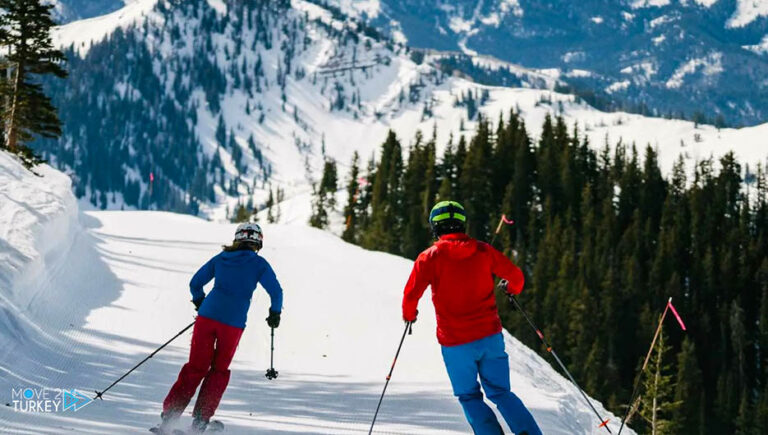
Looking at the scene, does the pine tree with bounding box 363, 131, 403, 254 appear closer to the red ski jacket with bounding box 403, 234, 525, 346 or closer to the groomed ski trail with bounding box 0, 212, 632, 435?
the groomed ski trail with bounding box 0, 212, 632, 435

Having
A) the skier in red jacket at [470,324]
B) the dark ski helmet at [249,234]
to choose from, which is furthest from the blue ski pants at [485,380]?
the dark ski helmet at [249,234]

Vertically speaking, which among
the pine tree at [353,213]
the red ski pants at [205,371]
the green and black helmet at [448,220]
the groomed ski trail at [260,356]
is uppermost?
the green and black helmet at [448,220]

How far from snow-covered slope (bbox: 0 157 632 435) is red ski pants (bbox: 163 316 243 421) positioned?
63 centimetres

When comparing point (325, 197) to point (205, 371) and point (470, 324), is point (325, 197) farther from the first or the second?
point (470, 324)

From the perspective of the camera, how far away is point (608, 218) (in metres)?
95.2

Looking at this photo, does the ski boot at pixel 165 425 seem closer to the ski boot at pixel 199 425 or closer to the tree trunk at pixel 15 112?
the ski boot at pixel 199 425

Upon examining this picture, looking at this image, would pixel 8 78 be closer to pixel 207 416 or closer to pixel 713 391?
pixel 207 416

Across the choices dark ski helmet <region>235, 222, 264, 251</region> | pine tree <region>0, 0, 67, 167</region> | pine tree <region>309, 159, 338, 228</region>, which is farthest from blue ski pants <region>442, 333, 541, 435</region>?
pine tree <region>309, 159, 338, 228</region>

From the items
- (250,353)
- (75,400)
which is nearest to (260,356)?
(250,353)

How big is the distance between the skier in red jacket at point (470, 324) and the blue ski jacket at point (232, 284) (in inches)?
73.5

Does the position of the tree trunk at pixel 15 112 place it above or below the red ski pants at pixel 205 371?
above

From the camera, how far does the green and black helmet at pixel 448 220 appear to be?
7160 millimetres

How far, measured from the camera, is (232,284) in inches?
310

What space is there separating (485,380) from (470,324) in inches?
22.6
